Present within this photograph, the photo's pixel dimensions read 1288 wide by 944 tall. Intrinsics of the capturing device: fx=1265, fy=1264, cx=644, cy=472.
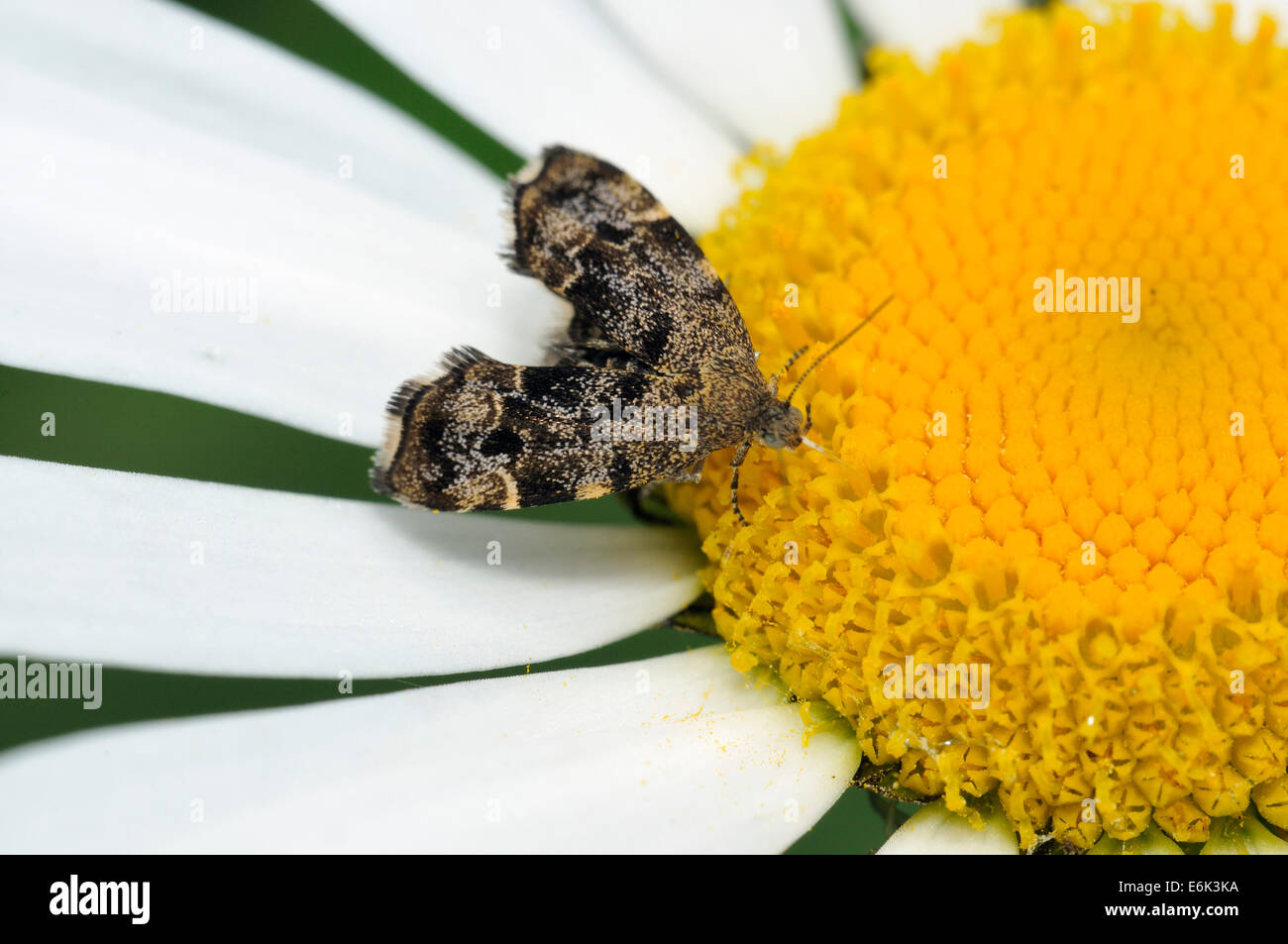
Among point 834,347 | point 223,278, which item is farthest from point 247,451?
point 834,347

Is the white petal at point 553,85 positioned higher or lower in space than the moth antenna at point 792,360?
higher

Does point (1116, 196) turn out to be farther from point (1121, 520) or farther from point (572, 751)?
point (572, 751)

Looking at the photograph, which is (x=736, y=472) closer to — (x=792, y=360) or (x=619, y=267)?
(x=792, y=360)

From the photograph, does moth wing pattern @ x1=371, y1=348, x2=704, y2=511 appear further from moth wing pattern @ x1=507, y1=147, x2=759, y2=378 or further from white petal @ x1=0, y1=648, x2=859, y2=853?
white petal @ x1=0, y1=648, x2=859, y2=853

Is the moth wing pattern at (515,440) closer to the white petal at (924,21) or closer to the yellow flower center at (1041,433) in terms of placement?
the yellow flower center at (1041,433)

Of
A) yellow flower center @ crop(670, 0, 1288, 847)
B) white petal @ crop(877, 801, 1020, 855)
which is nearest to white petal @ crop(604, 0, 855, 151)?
yellow flower center @ crop(670, 0, 1288, 847)

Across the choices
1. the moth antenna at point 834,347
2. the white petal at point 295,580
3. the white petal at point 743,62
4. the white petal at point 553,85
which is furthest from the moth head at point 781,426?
the white petal at point 743,62
